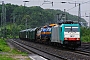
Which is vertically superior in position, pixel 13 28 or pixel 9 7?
pixel 9 7

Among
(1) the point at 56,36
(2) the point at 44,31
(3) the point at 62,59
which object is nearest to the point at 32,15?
(2) the point at 44,31

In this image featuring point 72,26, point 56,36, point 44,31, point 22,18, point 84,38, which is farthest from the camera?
point 22,18

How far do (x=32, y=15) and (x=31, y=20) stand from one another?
2955mm

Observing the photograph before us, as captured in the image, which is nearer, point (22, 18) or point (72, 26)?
point (72, 26)

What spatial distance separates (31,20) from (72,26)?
8783 centimetres

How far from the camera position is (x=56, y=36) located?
37.6m

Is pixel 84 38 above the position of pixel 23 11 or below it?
below

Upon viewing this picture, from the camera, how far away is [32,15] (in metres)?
119

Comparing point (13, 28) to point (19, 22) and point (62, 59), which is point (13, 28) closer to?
point (19, 22)

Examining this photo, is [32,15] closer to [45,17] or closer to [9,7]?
[45,17]

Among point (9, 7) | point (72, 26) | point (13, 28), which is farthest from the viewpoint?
point (9, 7)

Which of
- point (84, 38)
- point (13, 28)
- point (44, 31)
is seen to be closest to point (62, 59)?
point (44, 31)

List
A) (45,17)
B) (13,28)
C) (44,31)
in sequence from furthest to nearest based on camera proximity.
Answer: (13,28), (45,17), (44,31)

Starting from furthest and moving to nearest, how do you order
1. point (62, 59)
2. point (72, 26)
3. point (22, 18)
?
point (22, 18)
point (72, 26)
point (62, 59)
